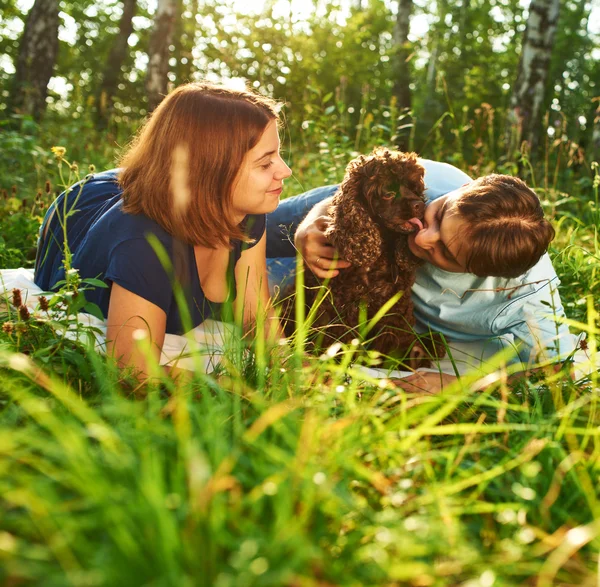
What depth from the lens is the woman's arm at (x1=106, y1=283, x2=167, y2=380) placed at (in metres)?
2.37

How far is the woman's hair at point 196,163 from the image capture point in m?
2.66

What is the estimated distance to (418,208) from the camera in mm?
2695

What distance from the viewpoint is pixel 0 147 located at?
600cm

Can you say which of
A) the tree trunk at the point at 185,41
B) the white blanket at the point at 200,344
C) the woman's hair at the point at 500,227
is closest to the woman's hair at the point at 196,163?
the white blanket at the point at 200,344

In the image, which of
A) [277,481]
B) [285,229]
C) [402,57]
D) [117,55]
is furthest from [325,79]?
[277,481]

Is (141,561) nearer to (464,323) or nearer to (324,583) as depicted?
(324,583)

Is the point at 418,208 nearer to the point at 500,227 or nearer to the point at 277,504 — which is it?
the point at 500,227

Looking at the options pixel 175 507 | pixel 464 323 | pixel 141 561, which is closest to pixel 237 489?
pixel 175 507

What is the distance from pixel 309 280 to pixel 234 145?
71 cm

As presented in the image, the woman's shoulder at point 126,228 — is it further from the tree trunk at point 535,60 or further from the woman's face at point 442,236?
the tree trunk at point 535,60

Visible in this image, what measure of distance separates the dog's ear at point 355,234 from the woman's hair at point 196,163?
492 millimetres

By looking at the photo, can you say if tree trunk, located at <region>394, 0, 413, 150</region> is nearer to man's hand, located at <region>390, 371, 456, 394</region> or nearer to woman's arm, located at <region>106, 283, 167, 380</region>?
man's hand, located at <region>390, 371, 456, 394</region>

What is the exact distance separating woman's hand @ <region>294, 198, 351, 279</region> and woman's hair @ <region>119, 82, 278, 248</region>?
375mm

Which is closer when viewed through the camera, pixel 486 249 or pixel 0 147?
pixel 486 249
